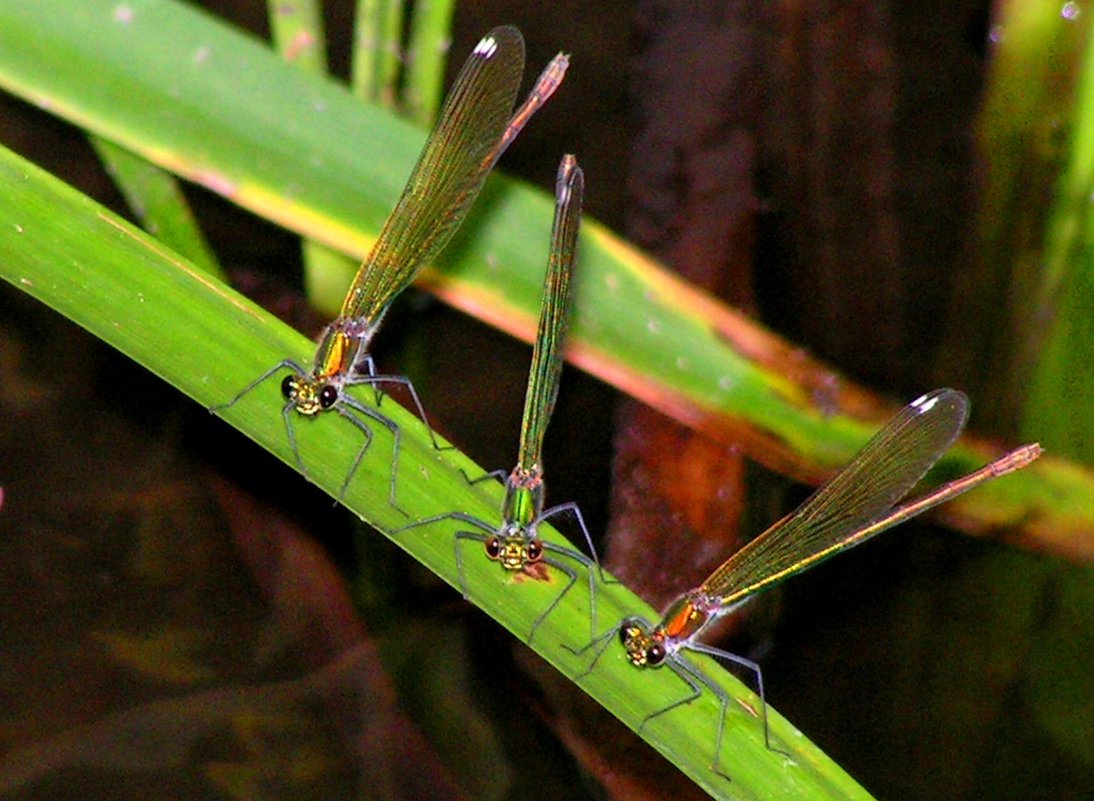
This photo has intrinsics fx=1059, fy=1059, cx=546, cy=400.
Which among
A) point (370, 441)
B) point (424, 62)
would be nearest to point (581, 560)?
point (370, 441)

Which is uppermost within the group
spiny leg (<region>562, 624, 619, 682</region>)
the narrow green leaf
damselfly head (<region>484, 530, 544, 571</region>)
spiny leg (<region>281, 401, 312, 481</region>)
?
the narrow green leaf

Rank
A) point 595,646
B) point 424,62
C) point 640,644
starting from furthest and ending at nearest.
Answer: point 424,62 → point 640,644 → point 595,646

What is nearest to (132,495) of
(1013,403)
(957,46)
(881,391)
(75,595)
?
(75,595)

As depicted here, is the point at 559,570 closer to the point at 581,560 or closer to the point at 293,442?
the point at 581,560

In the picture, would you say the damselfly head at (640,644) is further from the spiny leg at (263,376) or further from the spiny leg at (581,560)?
the spiny leg at (263,376)

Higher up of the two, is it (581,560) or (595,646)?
(581,560)

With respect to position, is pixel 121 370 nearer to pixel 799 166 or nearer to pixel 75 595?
pixel 75 595

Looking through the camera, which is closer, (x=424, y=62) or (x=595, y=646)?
(x=595, y=646)

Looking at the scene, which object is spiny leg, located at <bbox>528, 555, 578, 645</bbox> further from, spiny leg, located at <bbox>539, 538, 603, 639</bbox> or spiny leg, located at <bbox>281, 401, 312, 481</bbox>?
spiny leg, located at <bbox>281, 401, 312, 481</bbox>

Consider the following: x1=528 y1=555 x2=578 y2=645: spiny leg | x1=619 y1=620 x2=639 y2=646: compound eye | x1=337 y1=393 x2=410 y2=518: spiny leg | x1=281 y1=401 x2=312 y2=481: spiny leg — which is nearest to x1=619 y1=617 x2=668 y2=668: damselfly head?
x1=619 y1=620 x2=639 y2=646: compound eye
